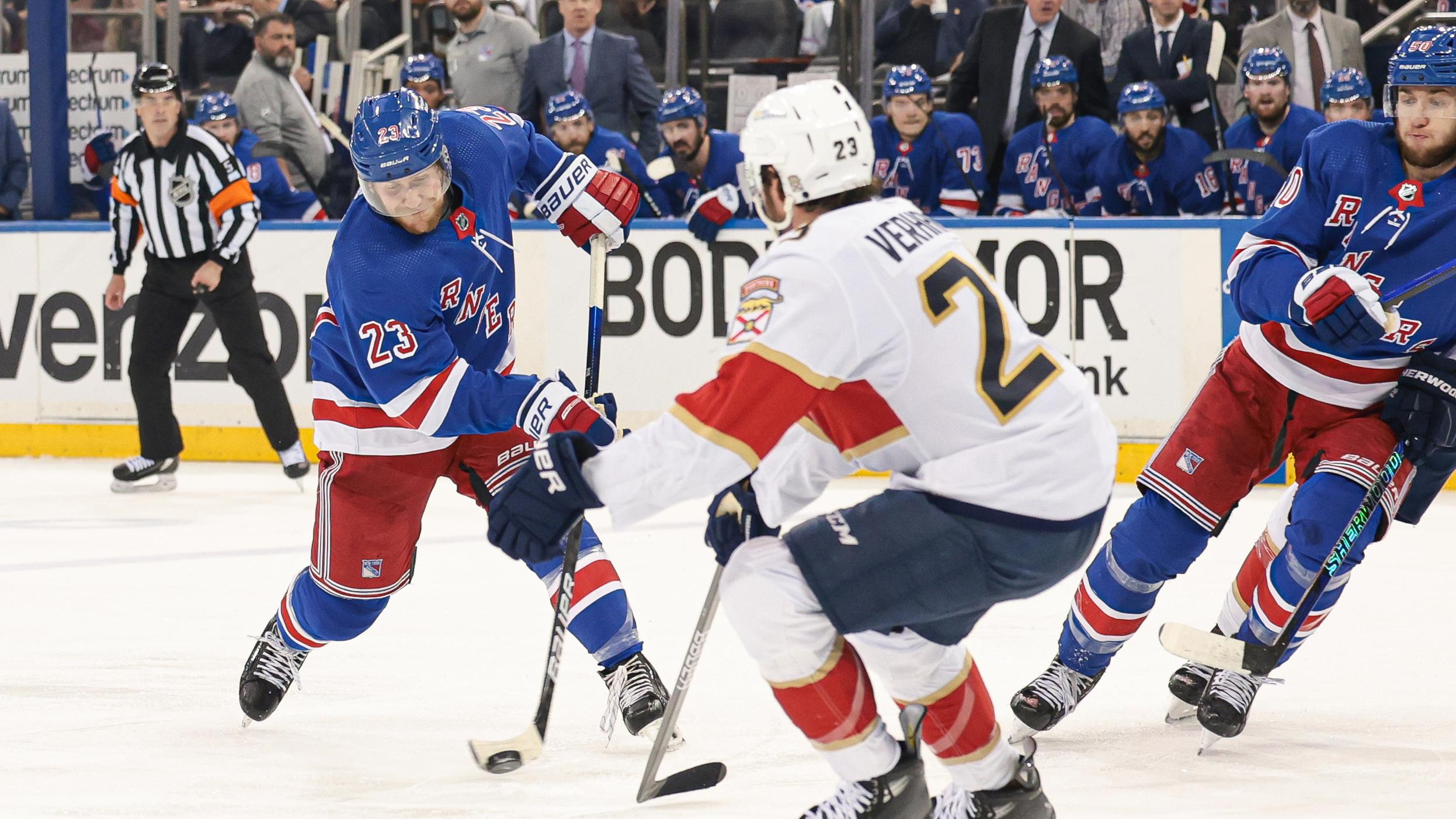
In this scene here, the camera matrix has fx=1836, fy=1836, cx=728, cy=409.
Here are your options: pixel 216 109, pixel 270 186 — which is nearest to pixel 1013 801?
pixel 216 109

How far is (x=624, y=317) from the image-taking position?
7.32m

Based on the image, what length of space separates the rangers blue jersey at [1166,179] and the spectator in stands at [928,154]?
1.76ft

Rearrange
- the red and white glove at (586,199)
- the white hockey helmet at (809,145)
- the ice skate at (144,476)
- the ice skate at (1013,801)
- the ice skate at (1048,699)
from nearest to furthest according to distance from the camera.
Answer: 1. the white hockey helmet at (809,145)
2. the ice skate at (1013,801)
3. the ice skate at (1048,699)
4. the red and white glove at (586,199)
5. the ice skate at (144,476)

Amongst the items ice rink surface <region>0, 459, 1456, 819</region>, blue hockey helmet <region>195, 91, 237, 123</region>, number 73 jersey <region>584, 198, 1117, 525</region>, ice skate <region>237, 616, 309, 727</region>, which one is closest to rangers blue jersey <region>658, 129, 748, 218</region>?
blue hockey helmet <region>195, 91, 237, 123</region>

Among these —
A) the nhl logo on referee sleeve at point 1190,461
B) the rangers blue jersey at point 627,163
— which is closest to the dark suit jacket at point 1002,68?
the rangers blue jersey at point 627,163

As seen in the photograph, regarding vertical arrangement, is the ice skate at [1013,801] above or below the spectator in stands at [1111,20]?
below

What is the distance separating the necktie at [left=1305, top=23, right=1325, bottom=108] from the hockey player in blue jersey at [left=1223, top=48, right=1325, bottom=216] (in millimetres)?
276

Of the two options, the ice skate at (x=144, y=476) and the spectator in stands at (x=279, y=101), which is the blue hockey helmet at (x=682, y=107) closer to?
the spectator in stands at (x=279, y=101)

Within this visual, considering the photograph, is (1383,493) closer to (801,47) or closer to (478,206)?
(478,206)

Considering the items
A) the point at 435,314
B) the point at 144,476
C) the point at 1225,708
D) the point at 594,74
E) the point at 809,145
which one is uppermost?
the point at 809,145

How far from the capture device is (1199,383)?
679 centimetres

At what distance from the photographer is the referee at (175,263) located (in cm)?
682

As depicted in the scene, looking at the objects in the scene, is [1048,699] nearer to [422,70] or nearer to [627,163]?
[627,163]

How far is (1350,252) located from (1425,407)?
31 centimetres
